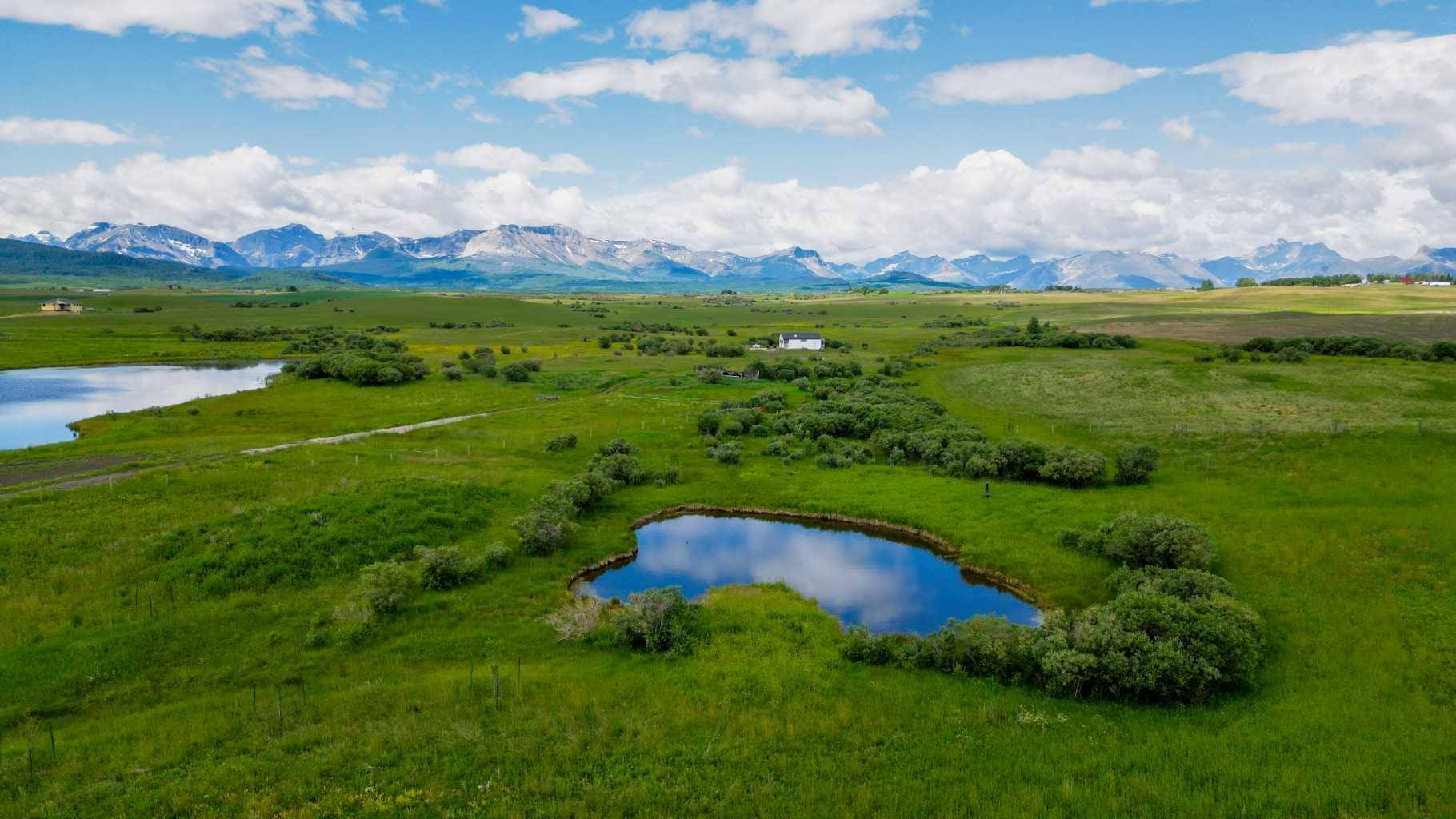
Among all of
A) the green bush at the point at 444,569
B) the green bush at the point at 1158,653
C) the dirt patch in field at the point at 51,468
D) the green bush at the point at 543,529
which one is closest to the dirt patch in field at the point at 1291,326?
the green bush at the point at 1158,653

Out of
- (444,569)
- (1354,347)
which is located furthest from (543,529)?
(1354,347)

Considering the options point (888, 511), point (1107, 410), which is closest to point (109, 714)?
point (888, 511)

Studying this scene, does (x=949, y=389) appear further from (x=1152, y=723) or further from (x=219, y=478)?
(x=219, y=478)

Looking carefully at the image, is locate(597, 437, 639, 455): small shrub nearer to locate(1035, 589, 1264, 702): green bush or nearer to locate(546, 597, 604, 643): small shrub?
locate(546, 597, 604, 643): small shrub

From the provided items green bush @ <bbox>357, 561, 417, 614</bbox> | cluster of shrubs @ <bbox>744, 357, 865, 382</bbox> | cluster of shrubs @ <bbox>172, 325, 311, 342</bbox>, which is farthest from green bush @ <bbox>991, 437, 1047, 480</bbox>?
cluster of shrubs @ <bbox>172, 325, 311, 342</bbox>

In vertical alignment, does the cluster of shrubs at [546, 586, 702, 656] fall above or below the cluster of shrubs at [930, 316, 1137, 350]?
below

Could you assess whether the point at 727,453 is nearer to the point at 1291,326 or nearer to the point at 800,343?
the point at 800,343
